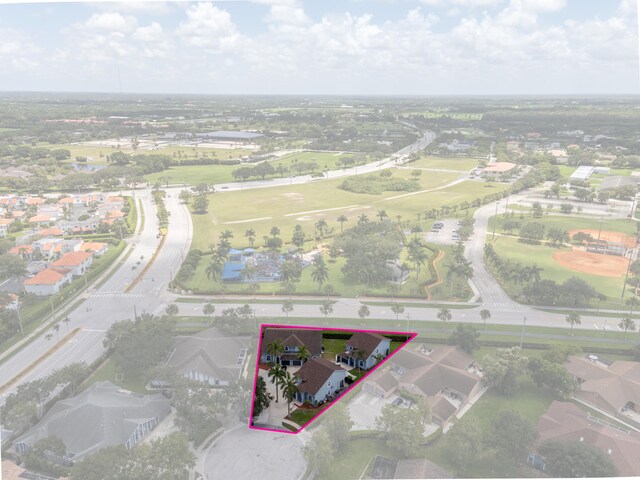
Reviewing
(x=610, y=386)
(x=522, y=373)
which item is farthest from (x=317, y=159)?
(x=610, y=386)

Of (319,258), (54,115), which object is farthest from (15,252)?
(54,115)

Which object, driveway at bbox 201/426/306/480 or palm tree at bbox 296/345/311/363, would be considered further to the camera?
driveway at bbox 201/426/306/480

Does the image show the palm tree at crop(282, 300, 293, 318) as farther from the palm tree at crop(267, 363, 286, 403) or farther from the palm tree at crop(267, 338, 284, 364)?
the palm tree at crop(267, 363, 286, 403)

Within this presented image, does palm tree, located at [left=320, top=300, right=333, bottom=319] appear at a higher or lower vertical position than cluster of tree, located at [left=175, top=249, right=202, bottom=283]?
lower

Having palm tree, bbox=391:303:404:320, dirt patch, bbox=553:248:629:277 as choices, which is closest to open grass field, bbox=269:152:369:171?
dirt patch, bbox=553:248:629:277

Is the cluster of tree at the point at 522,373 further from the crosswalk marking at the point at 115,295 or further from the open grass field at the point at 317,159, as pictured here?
the open grass field at the point at 317,159

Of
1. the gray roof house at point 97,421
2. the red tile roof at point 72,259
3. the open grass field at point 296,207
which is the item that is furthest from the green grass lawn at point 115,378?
the open grass field at point 296,207

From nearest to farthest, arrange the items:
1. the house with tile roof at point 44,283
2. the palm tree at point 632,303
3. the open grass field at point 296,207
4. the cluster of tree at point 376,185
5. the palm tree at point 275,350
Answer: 1. the palm tree at point 275,350
2. the palm tree at point 632,303
3. the house with tile roof at point 44,283
4. the open grass field at point 296,207
5. the cluster of tree at point 376,185
